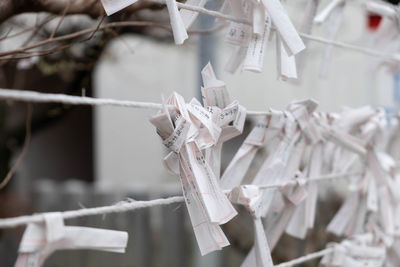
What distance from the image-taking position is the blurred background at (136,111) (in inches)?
82.3

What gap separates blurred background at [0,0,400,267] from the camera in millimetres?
2090

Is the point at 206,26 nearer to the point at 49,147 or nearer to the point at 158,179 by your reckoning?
the point at 158,179

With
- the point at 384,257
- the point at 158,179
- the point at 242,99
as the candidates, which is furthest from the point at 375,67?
the point at 158,179

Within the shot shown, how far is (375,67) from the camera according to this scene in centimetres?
148

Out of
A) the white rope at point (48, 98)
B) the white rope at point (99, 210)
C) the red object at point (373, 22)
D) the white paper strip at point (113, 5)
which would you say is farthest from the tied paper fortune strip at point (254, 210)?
the red object at point (373, 22)

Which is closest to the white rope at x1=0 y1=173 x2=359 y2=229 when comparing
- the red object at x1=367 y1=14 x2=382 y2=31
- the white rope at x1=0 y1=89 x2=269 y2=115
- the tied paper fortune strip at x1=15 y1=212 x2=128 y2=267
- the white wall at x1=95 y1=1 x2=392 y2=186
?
the tied paper fortune strip at x1=15 y1=212 x2=128 y2=267

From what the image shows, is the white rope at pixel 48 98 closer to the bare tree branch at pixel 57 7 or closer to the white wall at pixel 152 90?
the bare tree branch at pixel 57 7

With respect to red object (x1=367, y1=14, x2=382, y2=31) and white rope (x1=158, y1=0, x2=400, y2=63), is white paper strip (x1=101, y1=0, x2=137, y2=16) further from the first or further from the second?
red object (x1=367, y1=14, x2=382, y2=31)

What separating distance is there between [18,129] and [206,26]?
1270 mm

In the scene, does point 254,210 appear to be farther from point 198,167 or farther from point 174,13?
point 174,13

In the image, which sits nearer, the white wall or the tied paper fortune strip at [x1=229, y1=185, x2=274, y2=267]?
the tied paper fortune strip at [x1=229, y1=185, x2=274, y2=267]

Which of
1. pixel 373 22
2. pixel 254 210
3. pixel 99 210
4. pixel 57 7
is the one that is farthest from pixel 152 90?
pixel 99 210

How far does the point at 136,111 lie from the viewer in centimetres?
514

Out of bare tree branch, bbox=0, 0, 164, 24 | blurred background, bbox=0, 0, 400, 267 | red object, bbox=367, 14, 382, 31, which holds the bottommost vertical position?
blurred background, bbox=0, 0, 400, 267
